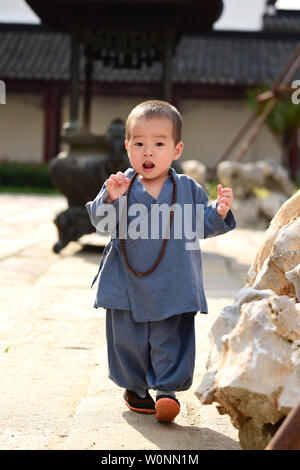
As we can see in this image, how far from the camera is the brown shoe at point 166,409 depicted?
1819 millimetres

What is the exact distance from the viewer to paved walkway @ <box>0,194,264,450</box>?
1.72 metres

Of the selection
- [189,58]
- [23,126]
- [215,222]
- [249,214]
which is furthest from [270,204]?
[23,126]

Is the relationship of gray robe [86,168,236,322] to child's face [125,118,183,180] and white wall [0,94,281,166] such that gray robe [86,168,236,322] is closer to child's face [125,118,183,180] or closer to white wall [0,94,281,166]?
child's face [125,118,183,180]

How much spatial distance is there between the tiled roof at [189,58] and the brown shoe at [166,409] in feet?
48.5

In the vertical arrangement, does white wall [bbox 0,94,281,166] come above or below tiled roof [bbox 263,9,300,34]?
below

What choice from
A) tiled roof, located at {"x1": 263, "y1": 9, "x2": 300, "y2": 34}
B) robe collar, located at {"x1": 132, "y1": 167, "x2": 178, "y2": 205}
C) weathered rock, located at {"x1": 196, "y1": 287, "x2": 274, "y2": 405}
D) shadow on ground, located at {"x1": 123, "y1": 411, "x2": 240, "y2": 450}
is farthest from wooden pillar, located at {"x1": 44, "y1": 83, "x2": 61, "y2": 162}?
weathered rock, located at {"x1": 196, "y1": 287, "x2": 274, "y2": 405}

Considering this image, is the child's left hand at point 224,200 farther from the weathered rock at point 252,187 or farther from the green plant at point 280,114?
the green plant at point 280,114

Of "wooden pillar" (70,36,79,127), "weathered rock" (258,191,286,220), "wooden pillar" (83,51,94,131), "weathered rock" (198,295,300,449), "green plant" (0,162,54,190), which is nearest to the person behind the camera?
"weathered rock" (198,295,300,449)

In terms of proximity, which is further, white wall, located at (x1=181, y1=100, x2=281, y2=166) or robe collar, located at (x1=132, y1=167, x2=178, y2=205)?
white wall, located at (x1=181, y1=100, x2=281, y2=166)

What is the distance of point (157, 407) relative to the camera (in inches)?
72.3

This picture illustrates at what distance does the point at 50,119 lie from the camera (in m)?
17.7

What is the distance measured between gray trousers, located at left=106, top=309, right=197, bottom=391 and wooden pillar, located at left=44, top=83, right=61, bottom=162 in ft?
52.8

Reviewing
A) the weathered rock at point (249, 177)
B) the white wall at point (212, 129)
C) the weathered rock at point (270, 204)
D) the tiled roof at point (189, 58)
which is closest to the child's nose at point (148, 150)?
the weathered rock at point (270, 204)
